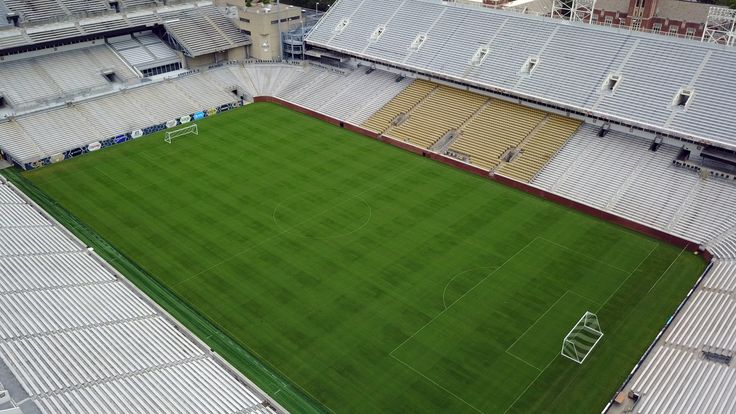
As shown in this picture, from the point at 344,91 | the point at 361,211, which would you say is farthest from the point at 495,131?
the point at 344,91

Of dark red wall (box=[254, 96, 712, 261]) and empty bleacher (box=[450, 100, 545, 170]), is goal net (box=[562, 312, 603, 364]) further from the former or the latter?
empty bleacher (box=[450, 100, 545, 170])

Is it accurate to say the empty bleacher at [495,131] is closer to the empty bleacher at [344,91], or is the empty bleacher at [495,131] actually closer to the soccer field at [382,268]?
the soccer field at [382,268]

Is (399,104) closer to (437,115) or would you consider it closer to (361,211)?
(437,115)

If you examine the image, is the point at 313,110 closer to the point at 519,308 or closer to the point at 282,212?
the point at 282,212

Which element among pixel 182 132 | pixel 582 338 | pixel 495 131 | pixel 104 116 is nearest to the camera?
pixel 582 338

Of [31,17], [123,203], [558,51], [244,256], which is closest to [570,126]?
[558,51]

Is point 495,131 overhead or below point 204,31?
overhead
